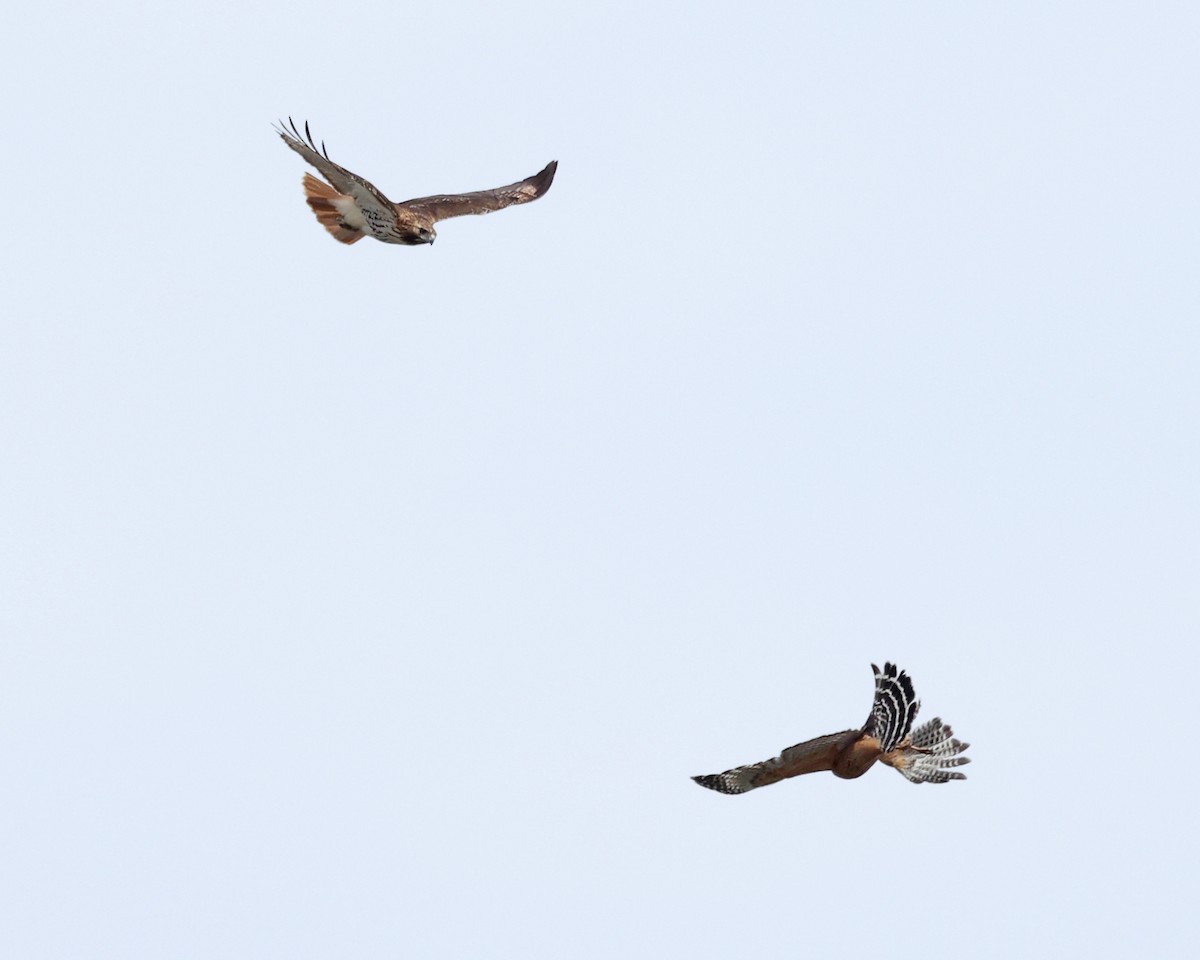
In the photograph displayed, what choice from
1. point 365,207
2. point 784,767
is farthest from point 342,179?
point 784,767

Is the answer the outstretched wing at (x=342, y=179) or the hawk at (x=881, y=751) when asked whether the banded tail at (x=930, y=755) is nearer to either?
the hawk at (x=881, y=751)

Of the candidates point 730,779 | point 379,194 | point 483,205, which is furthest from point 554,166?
point 730,779

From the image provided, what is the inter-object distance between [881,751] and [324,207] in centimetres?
969

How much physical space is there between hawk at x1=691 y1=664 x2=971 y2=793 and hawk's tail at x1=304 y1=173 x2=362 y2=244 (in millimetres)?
8483

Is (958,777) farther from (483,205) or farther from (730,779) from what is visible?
(483,205)

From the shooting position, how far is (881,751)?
20953 millimetres

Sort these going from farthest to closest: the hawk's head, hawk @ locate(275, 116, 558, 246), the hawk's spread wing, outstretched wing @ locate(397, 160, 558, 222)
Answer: outstretched wing @ locate(397, 160, 558, 222) < the hawk's head < hawk @ locate(275, 116, 558, 246) < the hawk's spread wing

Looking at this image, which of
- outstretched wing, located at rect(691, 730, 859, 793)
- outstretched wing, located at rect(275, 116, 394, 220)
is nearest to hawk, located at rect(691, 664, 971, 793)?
outstretched wing, located at rect(691, 730, 859, 793)

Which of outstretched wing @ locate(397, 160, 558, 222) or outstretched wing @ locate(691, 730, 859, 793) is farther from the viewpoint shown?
outstretched wing @ locate(397, 160, 558, 222)

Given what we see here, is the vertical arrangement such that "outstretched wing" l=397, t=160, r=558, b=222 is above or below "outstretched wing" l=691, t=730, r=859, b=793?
above

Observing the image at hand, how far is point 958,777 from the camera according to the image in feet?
68.6

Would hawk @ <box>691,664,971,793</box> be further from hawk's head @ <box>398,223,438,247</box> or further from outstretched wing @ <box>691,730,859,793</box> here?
hawk's head @ <box>398,223,438,247</box>

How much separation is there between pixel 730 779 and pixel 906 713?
177cm

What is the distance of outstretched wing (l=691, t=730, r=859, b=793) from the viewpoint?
834 inches
